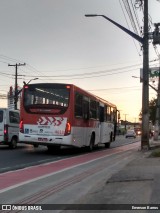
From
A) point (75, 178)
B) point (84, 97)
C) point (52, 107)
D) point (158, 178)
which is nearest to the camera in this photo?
point (158, 178)

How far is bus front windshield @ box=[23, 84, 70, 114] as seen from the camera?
71.2 ft

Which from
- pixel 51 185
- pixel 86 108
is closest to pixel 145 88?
pixel 86 108

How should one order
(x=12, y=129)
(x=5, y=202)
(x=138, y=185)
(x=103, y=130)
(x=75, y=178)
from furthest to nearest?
(x=103, y=130) < (x=12, y=129) < (x=75, y=178) < (x=138, y=185) < (x=5, y=202)

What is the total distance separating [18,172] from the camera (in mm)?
14336

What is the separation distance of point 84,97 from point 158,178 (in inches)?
506

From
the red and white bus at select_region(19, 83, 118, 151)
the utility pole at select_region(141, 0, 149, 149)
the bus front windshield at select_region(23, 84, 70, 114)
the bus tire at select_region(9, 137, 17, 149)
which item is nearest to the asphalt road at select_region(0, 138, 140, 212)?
the red and white bus at select_region(19, 83, 118, 151)

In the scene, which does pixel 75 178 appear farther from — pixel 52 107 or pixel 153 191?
pixel 52 107

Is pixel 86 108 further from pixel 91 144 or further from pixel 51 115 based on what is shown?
pixel 51 115

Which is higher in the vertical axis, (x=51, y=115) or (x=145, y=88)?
(x=145, y=88)

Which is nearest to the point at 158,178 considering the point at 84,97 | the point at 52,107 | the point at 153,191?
the point at 153,191

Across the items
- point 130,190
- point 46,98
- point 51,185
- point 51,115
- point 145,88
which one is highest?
point 145,88


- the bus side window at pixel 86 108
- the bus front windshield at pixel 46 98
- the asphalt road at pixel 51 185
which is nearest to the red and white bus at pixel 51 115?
the bus front windshield at pixel 46 98

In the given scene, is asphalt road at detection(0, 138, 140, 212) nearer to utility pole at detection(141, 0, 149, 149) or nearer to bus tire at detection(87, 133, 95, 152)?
bus tire at detection(87, 133, 95, 152)

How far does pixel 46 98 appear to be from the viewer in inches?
864
